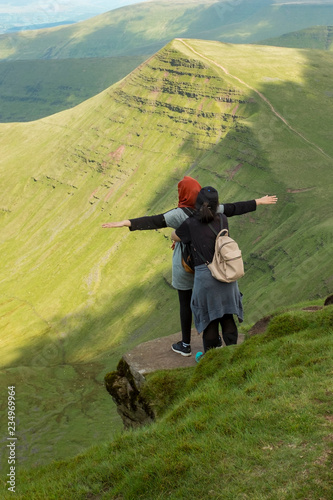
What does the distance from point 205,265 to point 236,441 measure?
5.16 m

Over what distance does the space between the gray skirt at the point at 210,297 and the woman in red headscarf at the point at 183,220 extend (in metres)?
0.96

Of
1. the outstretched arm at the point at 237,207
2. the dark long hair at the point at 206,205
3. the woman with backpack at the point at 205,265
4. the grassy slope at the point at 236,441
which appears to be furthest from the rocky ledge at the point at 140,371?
the dark long hair at the point at 206,205

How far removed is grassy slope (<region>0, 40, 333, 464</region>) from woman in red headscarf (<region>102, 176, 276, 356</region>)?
53527 millimetres

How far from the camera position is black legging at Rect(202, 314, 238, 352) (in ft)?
49.5

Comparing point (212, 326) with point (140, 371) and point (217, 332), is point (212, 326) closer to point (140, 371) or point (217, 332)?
point (217, 332)

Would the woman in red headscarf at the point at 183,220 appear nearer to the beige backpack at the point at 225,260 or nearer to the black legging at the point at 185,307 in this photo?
the black legging at the point at 185,307

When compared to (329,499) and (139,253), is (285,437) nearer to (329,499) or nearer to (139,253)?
(329,499)

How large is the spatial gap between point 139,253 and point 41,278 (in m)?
28.6

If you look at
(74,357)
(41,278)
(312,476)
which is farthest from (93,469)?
(41,278)

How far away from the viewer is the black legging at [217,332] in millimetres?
15102

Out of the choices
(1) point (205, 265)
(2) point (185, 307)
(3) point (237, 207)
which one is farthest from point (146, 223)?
(2) point (185, 307)

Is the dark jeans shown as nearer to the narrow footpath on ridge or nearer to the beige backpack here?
the beige backpack

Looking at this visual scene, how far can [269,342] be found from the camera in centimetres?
1445

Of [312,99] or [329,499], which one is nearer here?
[329,499]
